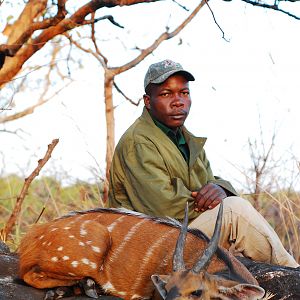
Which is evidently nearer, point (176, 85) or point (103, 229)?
point (103, 229)

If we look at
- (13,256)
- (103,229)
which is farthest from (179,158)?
(13,256)

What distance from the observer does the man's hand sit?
532 cm

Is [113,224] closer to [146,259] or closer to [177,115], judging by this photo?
[146,259]

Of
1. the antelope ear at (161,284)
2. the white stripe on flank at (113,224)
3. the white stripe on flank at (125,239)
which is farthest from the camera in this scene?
the white stripe on flank at (113,224)

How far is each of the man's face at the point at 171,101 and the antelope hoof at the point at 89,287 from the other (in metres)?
1.61

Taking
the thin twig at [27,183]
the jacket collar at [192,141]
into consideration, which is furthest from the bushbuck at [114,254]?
the thin twig at [27,183]

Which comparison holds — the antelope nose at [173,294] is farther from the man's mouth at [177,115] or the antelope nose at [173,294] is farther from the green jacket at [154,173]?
the man's mouth at [177,115]

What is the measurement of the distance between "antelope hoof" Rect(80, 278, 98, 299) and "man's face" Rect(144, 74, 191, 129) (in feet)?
5.27

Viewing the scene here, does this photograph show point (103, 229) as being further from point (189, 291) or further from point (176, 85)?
point (176, 85)

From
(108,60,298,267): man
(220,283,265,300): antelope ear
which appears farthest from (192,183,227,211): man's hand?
(220,283,265,300): antelope ear

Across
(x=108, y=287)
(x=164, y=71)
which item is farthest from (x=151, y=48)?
(x=108, y=287)

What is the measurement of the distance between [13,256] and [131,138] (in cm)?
122

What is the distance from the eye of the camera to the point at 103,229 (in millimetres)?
4797

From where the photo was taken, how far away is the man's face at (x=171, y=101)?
5.68 meters
